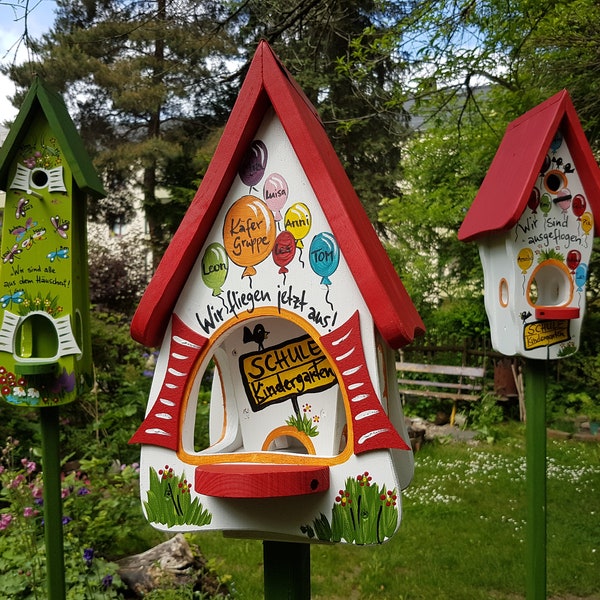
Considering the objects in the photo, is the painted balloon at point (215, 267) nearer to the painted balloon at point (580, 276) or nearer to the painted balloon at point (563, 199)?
the painted balloon at point (563, 199)

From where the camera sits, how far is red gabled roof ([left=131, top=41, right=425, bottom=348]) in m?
1.72

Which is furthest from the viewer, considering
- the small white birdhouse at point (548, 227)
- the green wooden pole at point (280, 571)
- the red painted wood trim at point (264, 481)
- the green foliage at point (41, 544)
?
the green foliage at point (41, 544)

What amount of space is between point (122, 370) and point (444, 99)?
13.5 ft

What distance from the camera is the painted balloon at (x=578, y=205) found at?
9.82ft

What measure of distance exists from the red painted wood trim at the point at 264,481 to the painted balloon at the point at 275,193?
700 millimetres

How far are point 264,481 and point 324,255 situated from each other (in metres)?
0.62

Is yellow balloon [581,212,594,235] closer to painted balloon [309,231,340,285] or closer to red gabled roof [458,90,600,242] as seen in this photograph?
red gabled roof [458,90,600,242]

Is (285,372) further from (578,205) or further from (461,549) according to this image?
(461,549)

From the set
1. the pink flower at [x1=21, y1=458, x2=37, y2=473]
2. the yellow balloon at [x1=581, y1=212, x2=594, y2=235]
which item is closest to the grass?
the pink flower at [x1=21, y1=458, x2=37, y2=473]

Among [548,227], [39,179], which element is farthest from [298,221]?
[548,227]

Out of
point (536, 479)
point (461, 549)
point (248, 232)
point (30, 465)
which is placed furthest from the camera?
point (461, 549)

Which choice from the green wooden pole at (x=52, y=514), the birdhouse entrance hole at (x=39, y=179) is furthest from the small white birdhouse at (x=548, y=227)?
the green wooden pole at (x=52, y=514)

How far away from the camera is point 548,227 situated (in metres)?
2.97

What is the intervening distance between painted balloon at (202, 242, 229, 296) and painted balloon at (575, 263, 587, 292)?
1.95 meters
